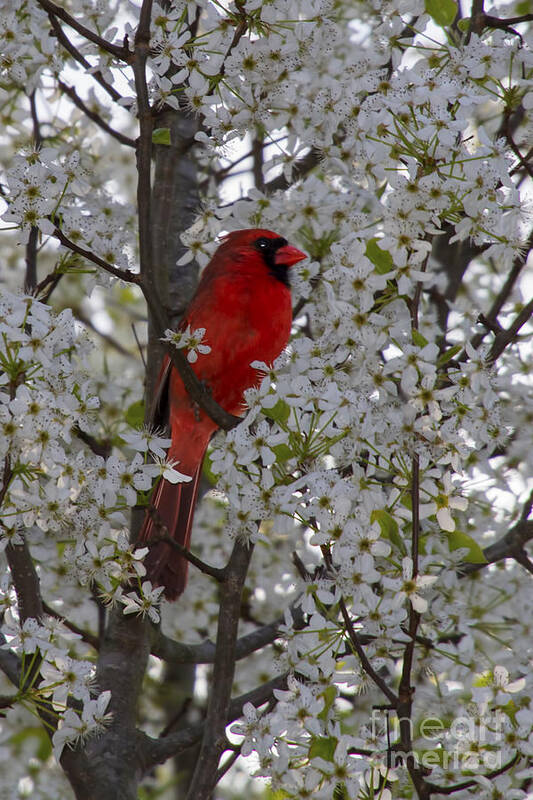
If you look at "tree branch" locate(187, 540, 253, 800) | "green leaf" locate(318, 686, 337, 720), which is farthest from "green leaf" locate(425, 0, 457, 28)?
"green leaf" locate(318, 686, 337, 720)

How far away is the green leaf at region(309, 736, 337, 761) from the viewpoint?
2.43 m

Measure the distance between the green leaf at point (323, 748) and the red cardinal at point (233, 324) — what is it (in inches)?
63.8

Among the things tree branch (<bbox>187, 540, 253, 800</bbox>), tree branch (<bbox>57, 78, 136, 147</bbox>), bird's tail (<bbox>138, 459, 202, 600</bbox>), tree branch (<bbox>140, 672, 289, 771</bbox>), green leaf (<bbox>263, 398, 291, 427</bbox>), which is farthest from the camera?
tree branch (<bbox>57, 78, 136, 147</bbox>)

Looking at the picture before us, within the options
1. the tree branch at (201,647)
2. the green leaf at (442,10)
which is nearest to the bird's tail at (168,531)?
the tree branch at (201,647)

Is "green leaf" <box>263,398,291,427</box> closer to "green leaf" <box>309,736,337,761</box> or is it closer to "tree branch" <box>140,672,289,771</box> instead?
"green leaf" <box>309,736,337,761</box>

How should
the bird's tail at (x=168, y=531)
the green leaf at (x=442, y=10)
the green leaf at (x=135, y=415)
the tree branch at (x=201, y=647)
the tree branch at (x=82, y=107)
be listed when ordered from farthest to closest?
the tree branch at (x=82, y=107) → the tree branch at (x=201, y=647) → the green leaf at (x=135, y=415) → the bird's tail at (x=168, y=531) → the green leaf at (x=442, y=10)

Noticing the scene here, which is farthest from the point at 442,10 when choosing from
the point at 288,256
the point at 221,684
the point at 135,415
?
the point at 221,684

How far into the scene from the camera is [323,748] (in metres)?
2.44

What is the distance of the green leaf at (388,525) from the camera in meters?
2.55

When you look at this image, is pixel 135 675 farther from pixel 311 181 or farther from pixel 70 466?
pixel 311 181

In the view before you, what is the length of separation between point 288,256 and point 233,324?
13.2 inches

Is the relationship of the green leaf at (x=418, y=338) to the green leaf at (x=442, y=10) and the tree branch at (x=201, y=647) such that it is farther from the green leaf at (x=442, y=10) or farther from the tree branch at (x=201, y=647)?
the tree branch at (x=201, y=647)

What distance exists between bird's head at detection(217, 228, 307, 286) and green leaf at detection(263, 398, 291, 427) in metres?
1.38

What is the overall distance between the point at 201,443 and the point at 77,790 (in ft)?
5.38
